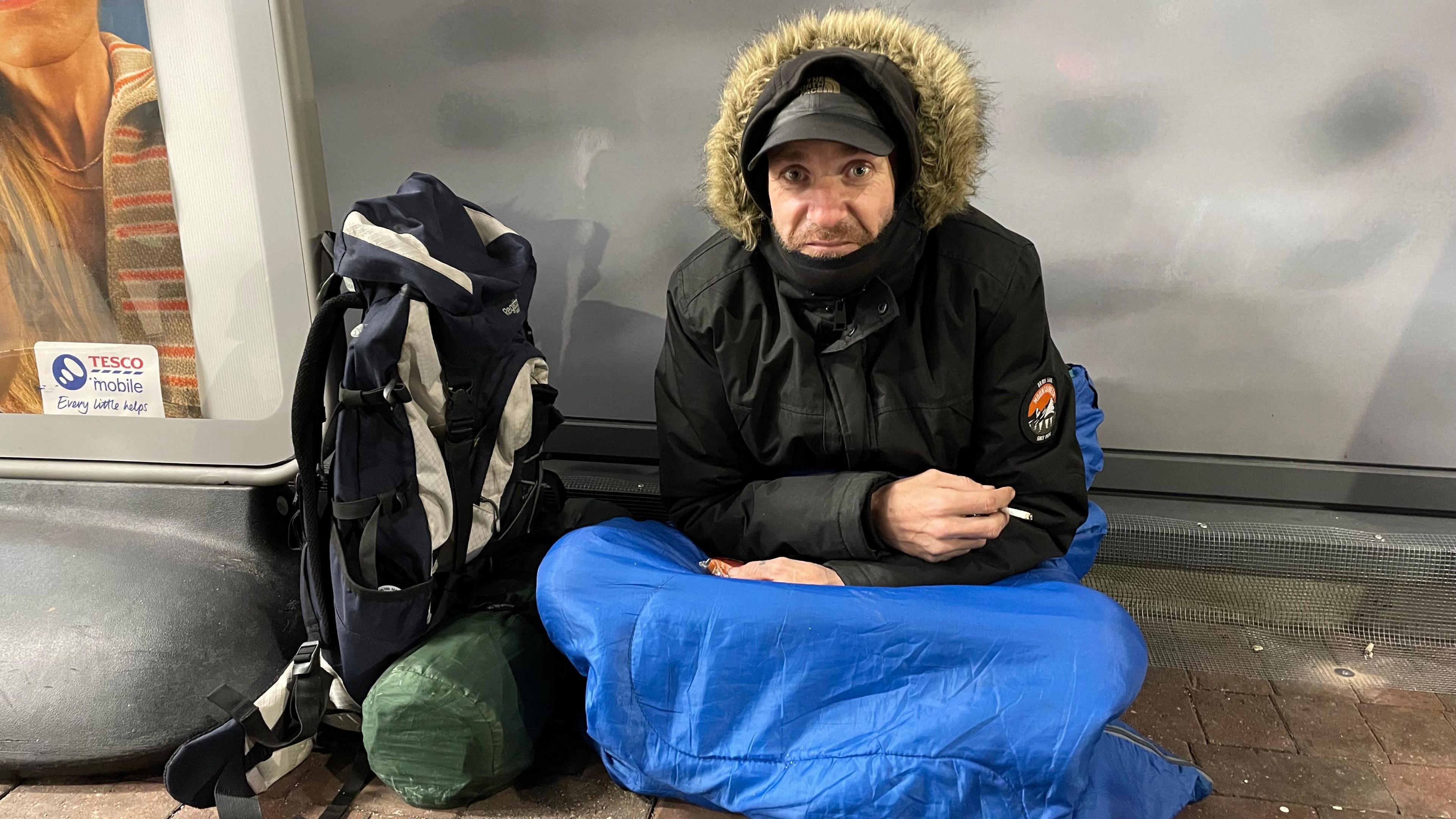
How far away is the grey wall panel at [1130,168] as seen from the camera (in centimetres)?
206

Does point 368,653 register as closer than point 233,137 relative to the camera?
Yes

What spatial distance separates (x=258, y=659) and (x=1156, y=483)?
7.02ft

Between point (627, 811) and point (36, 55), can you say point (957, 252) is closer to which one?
point (627, 811)

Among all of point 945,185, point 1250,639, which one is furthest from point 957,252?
point 1250,639

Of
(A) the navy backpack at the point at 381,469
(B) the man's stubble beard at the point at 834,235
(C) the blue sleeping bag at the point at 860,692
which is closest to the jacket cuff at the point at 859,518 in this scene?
(C) the blue sleeping bag at the point at 860,692

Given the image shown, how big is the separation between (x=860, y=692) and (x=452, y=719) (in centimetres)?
69

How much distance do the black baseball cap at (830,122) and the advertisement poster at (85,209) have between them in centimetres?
122

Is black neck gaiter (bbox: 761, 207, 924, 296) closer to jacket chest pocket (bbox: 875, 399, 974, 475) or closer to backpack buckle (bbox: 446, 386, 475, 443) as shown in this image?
jacket chest pocket (bbox: 875, 399, 974, 475)

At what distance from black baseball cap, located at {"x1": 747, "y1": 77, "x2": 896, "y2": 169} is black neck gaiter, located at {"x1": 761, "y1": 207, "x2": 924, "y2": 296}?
6.1 inches

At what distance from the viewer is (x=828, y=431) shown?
168cm

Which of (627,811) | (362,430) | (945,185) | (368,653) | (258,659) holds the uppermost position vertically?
(945,185)

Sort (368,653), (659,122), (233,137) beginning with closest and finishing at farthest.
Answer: (368,653), (233,137), (659,122)

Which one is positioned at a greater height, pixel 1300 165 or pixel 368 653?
pixel 1300 165

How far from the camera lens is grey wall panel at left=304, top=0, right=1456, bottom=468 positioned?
2059 mm
